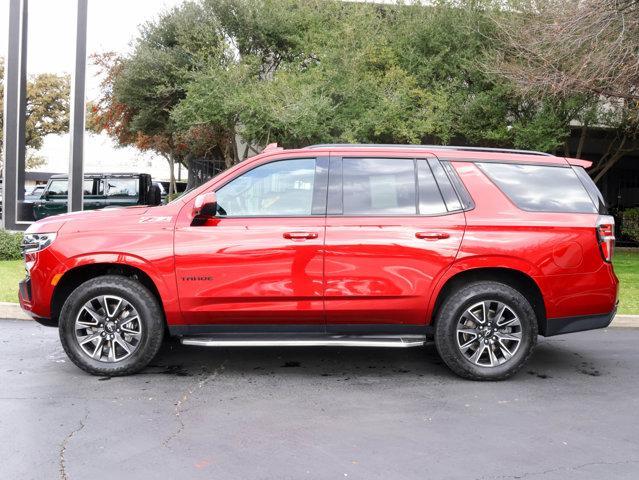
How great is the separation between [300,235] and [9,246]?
33.7 ft

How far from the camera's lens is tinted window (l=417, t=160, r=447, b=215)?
539 cm

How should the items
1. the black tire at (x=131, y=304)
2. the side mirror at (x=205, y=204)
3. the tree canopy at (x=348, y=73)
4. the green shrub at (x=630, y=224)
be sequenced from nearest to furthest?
the side mirror at (x=205, y=204)
the black tire at (x=131, y=304)
the tree canopy at (x=348, y=73)
the green shrub at (x=630, y=224)

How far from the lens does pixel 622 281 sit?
11.8 meters

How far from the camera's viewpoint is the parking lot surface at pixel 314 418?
360 centimetres

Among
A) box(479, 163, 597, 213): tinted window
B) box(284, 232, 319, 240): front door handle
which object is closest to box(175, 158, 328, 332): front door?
box(284, 232, 319, 240): front door handle

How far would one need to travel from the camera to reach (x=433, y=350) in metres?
6.59

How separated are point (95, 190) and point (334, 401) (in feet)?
57.8

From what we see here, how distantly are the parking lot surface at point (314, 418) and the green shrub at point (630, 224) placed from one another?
16.4 meters

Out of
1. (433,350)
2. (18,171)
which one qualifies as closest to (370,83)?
(18,171)

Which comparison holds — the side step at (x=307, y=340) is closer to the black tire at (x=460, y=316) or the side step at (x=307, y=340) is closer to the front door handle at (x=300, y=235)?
the black tire at (x=460, y=316)

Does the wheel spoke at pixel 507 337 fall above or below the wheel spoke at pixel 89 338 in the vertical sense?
above

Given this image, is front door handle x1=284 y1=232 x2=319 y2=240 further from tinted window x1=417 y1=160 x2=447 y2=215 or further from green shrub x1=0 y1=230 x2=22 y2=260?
green shrub x1=0 y1=230 x2=22 y2=260

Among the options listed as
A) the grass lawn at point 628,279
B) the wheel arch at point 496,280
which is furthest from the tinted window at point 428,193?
the grass lawn at point 628,279

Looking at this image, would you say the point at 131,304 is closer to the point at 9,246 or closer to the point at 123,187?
the point at 9,246
